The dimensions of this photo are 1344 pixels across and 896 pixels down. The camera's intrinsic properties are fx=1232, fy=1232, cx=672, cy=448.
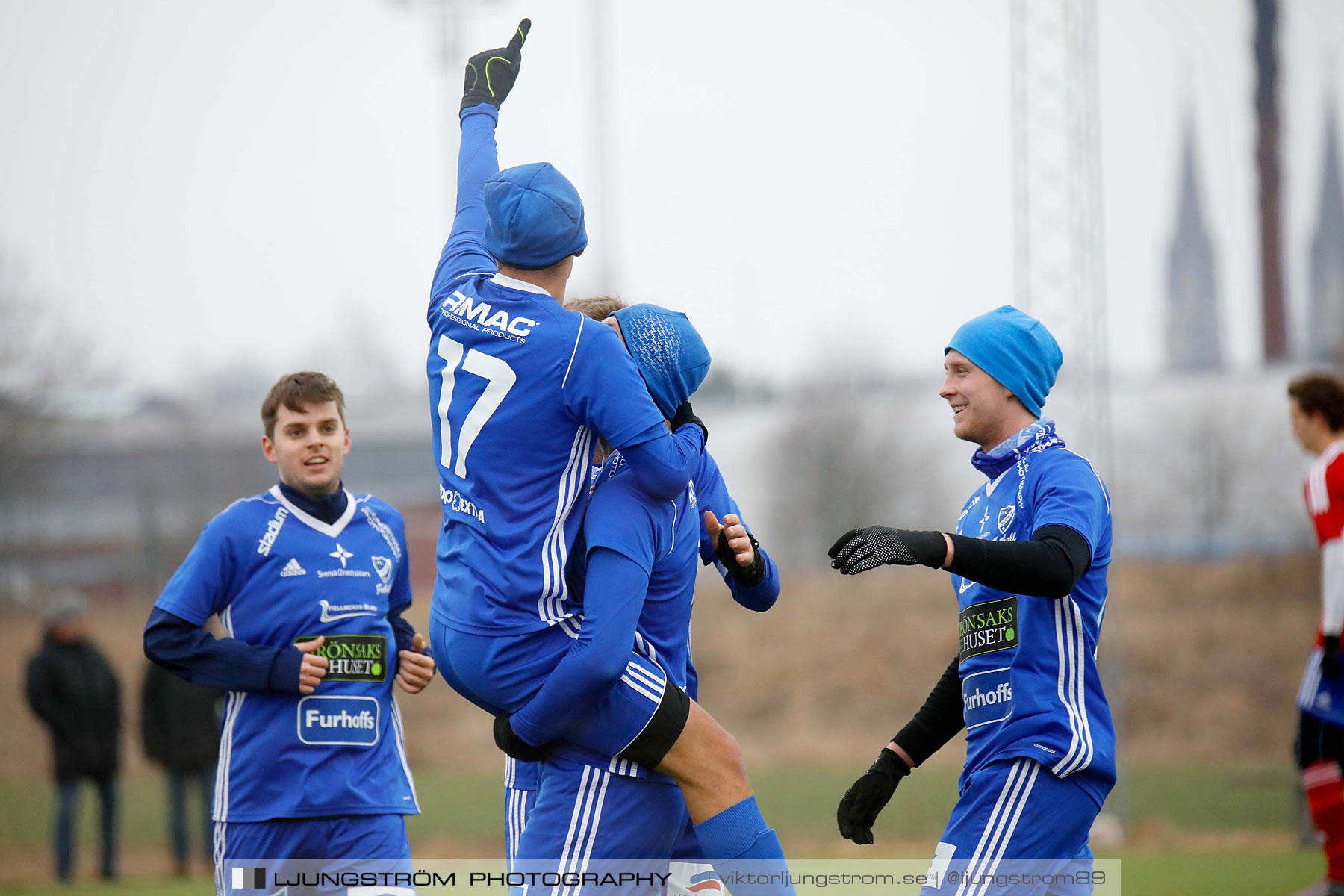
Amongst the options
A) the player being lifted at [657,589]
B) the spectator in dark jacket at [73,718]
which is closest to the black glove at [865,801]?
the player being lifted at [657,589]

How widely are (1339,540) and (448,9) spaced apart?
1271cm

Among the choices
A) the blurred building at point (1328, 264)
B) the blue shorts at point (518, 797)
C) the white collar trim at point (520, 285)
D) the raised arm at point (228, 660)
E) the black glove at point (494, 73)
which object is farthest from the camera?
the blurred building at point (1328, 264)

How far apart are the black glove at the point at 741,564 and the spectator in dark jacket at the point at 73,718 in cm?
791

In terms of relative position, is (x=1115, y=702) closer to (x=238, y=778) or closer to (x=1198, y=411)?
(x=238, y=778)

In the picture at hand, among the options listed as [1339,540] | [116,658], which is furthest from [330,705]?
[116,658]

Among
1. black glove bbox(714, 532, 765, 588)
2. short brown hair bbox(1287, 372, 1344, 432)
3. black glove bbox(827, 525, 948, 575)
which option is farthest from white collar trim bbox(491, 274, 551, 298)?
short brown hair bbox(1287, 372, 1344, 432)

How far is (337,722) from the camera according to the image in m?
3.62

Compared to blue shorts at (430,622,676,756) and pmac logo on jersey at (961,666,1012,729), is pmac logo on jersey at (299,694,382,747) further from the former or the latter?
pmac logo on jersey at (961,666,1012,729)

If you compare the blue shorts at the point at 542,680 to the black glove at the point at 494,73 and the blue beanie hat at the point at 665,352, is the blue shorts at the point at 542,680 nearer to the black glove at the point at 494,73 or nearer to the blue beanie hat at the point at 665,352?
the blue beanie hat at the point at 665,352

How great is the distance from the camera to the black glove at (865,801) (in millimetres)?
3143

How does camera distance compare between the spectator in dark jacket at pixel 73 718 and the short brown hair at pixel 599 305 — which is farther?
the spectator in dark jacket at pixel 73 718

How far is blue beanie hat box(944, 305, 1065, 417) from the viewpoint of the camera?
3.02 meters

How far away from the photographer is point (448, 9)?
15.2 meters

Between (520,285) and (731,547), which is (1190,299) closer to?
(731,547)
